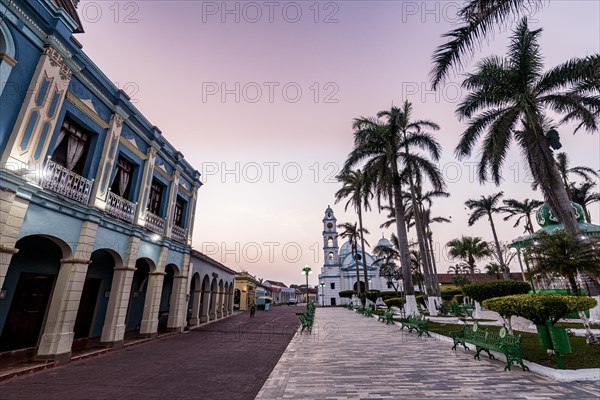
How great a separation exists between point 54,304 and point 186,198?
32.8 ft

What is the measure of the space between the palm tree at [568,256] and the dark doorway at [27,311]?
57.2ft

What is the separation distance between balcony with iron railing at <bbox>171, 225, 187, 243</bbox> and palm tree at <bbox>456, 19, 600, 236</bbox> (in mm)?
17084

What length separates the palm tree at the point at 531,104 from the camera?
1187 cm

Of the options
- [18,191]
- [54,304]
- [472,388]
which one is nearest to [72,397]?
[54,304]

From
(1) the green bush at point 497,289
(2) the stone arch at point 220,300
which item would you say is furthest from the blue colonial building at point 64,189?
(1) the green bush at point 497,289

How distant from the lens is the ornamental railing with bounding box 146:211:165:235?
517 inches

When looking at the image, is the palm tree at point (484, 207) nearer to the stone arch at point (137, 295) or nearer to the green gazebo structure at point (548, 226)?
the green gazebo structure at point (548, 226)

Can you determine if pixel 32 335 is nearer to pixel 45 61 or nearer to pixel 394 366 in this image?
pixel 45 61

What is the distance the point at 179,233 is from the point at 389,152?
15125 mm

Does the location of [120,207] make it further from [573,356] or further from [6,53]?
[573,356]

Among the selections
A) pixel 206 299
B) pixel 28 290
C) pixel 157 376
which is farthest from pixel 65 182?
pixel 206 299

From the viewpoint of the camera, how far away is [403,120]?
68.9 ft

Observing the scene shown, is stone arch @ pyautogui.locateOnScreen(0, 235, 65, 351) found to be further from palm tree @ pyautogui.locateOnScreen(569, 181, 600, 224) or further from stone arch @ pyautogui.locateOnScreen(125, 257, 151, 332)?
palm tree @ pyautogui.locateOnScreen(569, 181, 600, 224)

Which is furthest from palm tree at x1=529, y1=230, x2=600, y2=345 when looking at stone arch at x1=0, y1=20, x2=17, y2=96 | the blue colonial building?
stone arch at x1=0, y1=20, x2=17, y2=96
